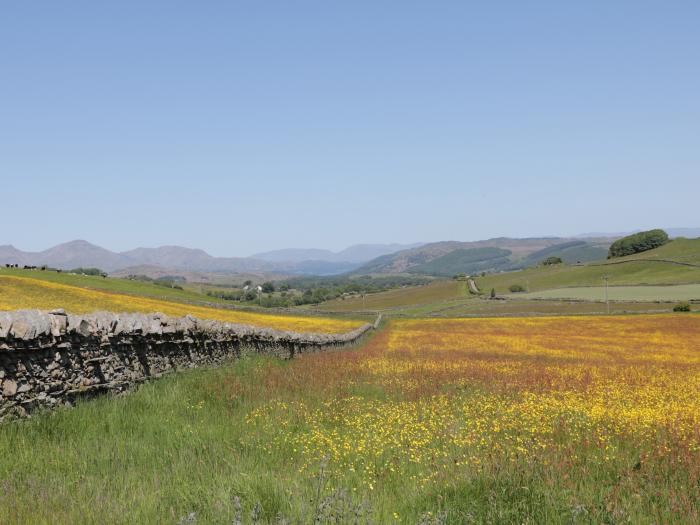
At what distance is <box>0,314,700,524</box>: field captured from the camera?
4.96 metres

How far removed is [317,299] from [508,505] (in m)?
179

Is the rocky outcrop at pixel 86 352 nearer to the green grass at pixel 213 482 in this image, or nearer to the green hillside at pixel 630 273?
the green grass at pixel 213 482

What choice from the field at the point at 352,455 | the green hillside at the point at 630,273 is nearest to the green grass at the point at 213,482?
the field at the point at 352,455

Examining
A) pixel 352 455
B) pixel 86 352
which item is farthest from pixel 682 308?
pixel 86 352

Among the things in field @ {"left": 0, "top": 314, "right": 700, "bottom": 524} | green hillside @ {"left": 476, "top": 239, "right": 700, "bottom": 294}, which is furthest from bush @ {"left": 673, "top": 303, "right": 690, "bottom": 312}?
field @ {"left": 0, "top": 314, "right": 700, "bottom": 524}

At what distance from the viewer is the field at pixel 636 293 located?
87.1 meters

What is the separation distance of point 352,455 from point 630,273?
500 feet

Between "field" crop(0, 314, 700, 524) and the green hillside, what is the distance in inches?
4699

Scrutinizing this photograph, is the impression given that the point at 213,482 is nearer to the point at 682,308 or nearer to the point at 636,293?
the point at 682,308

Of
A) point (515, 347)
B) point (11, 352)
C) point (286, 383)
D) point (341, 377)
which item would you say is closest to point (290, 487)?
point (11, 352)

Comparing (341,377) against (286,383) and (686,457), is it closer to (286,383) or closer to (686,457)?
(286,383)

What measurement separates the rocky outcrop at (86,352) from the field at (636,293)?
8929 centimetres

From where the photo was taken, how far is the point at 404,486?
6098 millimetres

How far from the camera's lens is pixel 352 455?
7258mm
